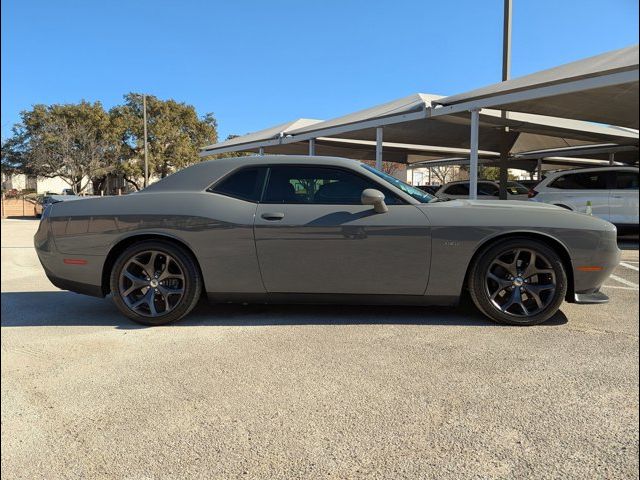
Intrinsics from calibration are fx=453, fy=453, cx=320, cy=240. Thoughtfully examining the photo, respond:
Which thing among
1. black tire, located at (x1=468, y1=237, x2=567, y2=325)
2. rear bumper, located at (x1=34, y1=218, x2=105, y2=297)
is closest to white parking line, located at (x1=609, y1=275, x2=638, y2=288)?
black tire, located at (x1=468, y1=237, x2=567, y2=325)

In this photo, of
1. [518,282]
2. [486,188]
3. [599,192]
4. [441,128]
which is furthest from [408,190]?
[441,128]

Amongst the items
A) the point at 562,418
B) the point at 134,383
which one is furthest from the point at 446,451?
the point at 134,383

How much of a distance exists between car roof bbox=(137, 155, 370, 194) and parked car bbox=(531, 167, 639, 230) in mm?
1735

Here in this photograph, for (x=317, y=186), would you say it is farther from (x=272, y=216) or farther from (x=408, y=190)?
(x=408, y=190)

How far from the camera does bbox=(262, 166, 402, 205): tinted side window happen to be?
3717mm

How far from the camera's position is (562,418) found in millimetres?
2186

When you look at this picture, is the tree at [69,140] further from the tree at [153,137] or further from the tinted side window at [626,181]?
the tinted side window at [626,181]

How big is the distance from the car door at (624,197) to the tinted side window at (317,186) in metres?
1.56

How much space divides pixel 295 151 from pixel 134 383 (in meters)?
17.1

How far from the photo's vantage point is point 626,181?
1901mm

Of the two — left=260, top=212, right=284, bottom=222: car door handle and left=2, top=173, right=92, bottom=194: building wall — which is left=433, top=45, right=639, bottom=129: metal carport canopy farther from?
left=2, top=173, right=92, bottom=194: building wall

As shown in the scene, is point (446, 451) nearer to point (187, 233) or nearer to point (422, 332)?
point (422, 332)

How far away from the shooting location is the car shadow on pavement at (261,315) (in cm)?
374

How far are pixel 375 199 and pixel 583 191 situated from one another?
1.57 metres
